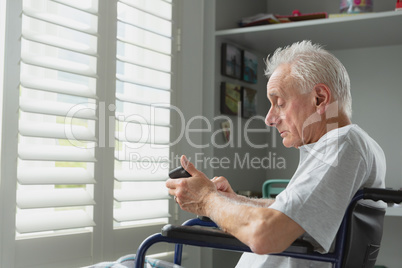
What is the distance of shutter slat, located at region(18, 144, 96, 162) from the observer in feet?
5.85

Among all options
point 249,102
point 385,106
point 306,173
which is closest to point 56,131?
point 306,173

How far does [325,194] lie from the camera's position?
45.6 inches

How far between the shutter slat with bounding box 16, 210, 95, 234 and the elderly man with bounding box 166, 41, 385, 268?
27.3 inches

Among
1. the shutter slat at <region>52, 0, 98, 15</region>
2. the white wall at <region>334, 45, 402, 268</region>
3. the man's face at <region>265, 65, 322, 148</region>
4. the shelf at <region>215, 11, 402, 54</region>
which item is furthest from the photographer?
the white wall at <region>334, 45, 402, 268</region>

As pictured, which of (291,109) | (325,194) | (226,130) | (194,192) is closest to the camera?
(325,194)

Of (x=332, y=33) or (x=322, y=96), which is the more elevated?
(x=332, y=33)

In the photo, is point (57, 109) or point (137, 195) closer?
point (57, 109)

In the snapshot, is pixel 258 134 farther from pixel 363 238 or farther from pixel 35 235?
pixel 363 238

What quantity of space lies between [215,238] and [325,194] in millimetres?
262

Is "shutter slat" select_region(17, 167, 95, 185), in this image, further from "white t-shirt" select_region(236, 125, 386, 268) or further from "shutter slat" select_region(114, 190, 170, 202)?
"white t-shirt" select_region(236, 125, 386, 268)

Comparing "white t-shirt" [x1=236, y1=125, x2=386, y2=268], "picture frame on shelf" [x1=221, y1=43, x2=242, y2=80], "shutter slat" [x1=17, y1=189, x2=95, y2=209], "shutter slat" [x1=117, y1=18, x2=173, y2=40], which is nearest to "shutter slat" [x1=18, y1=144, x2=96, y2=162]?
"shutter slat" [x1=17, y1=189, x2=95, y2=209]

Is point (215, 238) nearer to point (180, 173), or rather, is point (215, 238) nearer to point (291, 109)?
point (180, 173)

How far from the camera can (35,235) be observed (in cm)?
187

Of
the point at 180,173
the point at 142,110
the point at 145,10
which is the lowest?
the point at 180,173
